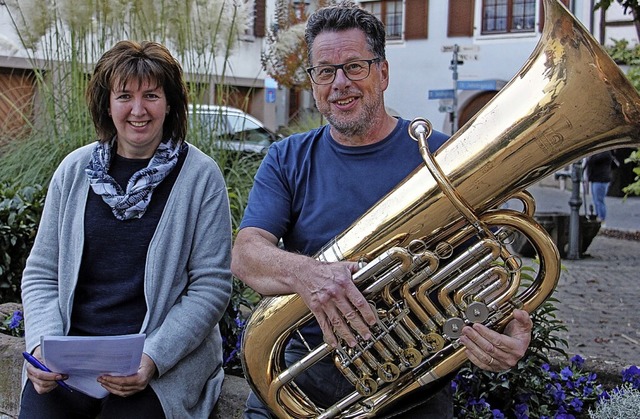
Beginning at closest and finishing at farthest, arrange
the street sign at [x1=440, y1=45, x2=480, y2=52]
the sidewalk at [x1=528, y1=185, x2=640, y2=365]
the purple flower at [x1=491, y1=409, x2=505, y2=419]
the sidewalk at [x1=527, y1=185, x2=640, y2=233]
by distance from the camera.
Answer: the purple flower at [x1=491, y1=409, x2=505, y2=419] → the sidewalk at [x1=528, y1=185, x2=640, y2=365] → the sidewalk at [x1=527, y1=185, x2=640, y2=233] → the street sign at [x1=440, y1=45, x2=480, y2=52]

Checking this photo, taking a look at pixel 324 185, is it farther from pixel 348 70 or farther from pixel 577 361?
pixel 577 361

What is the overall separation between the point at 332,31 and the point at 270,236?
59 centimetres

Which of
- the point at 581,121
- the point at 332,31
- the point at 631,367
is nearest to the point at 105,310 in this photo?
the point at 332,31

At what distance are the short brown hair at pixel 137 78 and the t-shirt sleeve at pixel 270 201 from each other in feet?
1.53

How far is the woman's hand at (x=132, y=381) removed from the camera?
2.16 meters

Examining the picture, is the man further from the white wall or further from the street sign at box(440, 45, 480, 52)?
A: the street sign at box(440, 45, 480, 52)

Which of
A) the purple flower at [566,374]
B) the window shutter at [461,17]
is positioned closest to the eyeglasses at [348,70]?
the purple flower at [566,374]

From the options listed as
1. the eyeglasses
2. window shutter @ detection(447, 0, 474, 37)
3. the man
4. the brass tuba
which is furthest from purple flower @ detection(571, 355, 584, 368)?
window shutter @ detection(447, 0, 474, 37)

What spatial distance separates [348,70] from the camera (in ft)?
6.99

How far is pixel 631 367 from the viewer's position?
265 centimetres

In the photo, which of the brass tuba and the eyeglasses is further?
the eyeglasses

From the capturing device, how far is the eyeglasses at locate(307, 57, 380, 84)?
6.98 feet

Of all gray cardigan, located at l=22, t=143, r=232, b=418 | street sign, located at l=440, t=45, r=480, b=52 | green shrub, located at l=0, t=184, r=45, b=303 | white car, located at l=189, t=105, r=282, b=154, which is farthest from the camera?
street sign, located at l=440, t=45, r=480, b=52

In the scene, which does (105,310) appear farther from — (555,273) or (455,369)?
(555,273)
